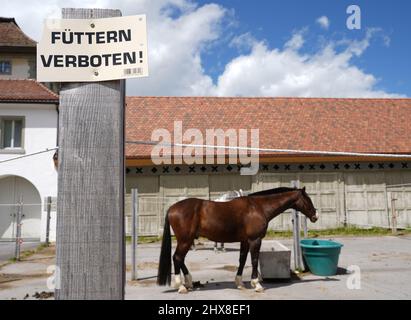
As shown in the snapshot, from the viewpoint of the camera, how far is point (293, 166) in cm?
1612

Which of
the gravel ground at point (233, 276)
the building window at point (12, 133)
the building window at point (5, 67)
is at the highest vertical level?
the building window at point (5, 67)

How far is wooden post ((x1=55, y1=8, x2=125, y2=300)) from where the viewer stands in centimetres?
139

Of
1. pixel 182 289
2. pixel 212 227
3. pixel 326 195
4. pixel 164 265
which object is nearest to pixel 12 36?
pixel 326 195

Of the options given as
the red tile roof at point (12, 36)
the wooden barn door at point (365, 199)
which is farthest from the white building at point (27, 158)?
the wooden barn door at point (365, 199)

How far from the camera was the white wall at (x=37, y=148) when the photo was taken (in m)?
14.5

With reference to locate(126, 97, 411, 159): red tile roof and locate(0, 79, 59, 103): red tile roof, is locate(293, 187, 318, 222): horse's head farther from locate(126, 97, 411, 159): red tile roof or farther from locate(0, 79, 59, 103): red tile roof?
locate(0, 79, 59, 103): red tile roof

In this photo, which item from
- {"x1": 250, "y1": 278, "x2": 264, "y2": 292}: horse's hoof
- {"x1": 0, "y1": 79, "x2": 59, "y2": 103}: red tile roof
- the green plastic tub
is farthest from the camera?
{"x1": 0, "y1": 79, "x2": 59, "y2": 103}: red tile roof

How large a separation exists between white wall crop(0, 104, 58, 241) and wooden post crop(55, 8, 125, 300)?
14.3 metres

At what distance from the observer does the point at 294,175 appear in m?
16.0

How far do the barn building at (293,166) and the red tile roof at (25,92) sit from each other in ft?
12.4

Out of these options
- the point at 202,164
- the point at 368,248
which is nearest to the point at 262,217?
the point at 368,248

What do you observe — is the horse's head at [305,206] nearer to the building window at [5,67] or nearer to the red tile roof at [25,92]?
the red tile roof at [25,92]

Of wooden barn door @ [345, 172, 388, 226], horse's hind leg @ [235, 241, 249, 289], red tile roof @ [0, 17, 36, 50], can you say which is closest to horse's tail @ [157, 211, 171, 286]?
horse's hind leg @ [235, 241, 249, 289]

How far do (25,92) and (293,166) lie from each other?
12.4 metres
